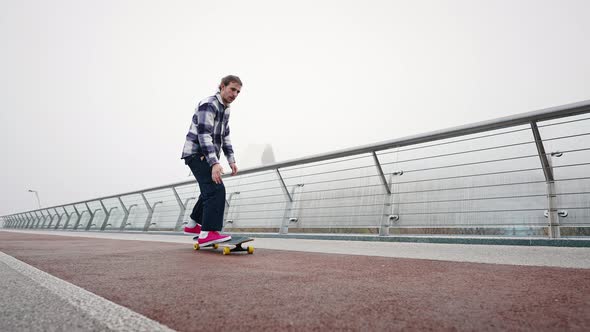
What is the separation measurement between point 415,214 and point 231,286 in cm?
322

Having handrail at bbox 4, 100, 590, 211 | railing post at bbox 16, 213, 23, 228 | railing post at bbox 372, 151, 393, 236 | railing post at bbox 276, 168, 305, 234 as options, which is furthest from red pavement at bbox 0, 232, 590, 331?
railing post at bbox 16, 213, 23, 228

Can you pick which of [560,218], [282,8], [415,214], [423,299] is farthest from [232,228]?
[282,8]

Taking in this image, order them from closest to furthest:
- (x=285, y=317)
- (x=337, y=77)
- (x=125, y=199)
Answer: (x=285, y=317)
(x=125, y=199)
(x=337, y=77)

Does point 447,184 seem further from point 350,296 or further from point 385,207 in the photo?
point 350,296

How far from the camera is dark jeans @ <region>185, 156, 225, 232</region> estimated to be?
338cm

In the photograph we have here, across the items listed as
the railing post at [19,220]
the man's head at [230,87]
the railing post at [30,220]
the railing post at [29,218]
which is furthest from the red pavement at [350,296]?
the railing post at [19,220]

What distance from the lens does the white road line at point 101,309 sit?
81 cm

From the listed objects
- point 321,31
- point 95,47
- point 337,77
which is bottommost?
point 337,77

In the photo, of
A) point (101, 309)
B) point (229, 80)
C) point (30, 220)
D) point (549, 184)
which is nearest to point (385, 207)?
point (549, 184)

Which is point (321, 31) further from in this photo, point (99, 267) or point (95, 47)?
point (99, 267)

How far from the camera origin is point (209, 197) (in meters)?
3.40

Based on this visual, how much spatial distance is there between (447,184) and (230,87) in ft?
9.19

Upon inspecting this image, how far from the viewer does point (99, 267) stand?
2.07m

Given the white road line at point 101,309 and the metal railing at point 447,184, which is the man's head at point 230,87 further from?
the white road line at point 101,309
